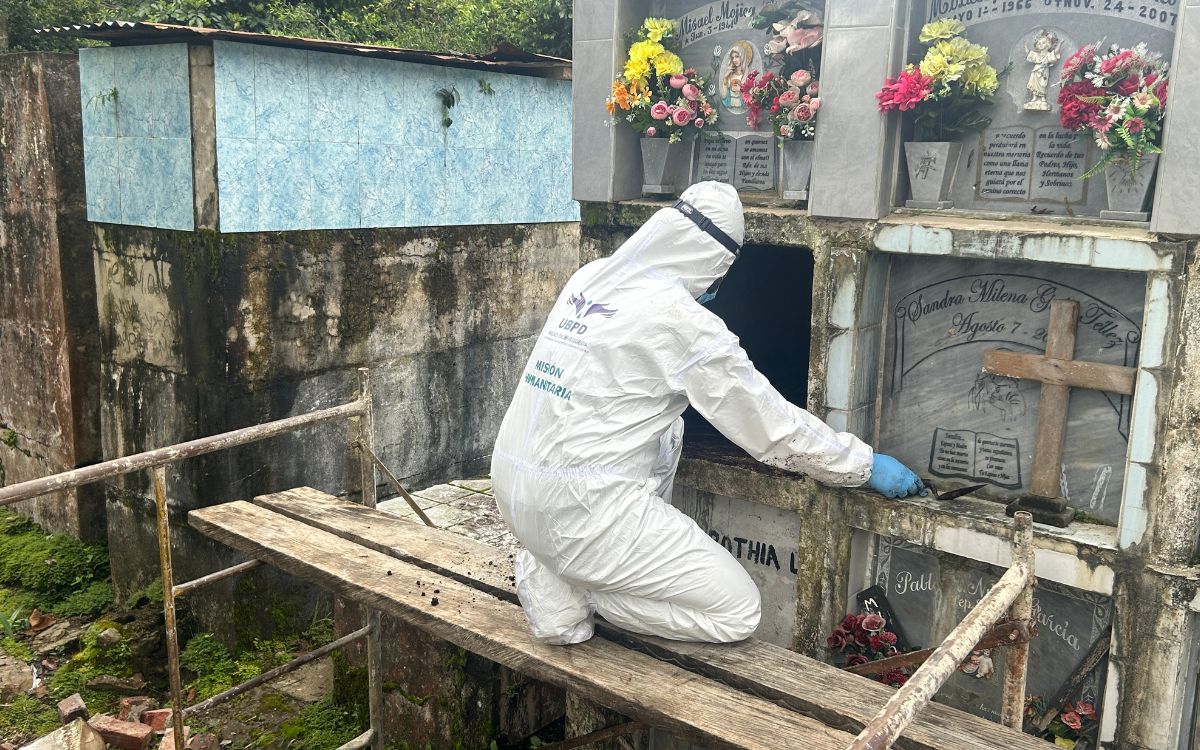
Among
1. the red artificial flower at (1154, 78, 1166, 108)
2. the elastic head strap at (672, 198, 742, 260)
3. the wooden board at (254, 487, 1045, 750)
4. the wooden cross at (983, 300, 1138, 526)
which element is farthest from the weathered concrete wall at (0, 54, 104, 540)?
the red artificial flower at (1154, 78, 1166, 108)

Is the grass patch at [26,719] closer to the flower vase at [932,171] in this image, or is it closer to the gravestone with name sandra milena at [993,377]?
the gravestone with name sandra milena at [993,377]

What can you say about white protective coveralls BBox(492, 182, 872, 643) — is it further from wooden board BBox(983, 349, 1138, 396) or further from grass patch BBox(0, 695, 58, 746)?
grass patch BBox(0, 695, 58, 746)

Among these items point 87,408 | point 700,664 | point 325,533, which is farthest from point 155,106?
point 700,664

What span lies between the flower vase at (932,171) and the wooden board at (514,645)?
7.71ft

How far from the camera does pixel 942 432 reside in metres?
4.91

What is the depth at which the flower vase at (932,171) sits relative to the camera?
4594 mm

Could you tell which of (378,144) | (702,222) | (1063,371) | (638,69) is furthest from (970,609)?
(378,144)

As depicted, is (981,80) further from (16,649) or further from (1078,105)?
(16,649)

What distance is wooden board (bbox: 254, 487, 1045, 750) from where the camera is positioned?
3.53 metres

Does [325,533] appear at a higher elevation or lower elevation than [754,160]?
lower

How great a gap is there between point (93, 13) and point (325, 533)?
849cm

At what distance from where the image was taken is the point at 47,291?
8117 millimetres

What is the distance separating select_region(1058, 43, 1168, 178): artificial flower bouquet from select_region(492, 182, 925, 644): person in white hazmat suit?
1391 millimetres

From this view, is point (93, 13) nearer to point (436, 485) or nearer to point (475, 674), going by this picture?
point (436, 485)
